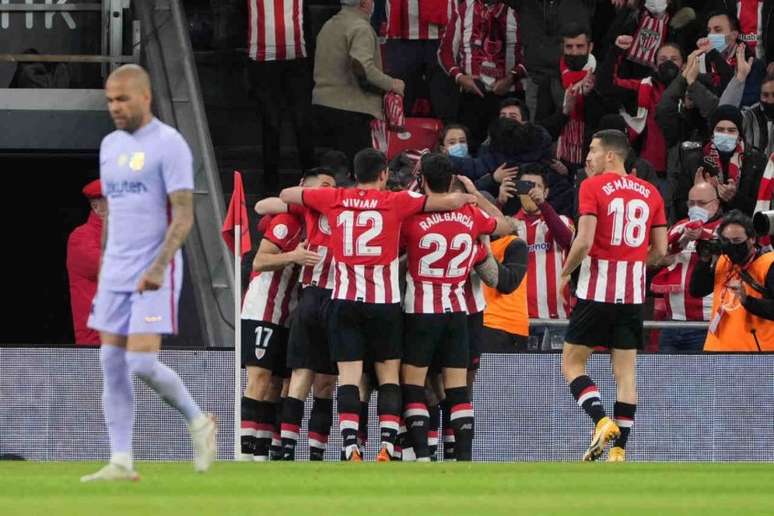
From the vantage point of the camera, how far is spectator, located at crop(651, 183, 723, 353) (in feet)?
54.5

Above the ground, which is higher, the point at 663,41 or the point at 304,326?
the point at 663,41

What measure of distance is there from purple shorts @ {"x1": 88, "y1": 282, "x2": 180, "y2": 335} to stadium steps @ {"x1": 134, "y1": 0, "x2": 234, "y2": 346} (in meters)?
7.48

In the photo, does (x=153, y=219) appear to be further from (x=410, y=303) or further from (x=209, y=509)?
(x=410, y=303)

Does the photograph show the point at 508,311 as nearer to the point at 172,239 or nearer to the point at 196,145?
the point at 196,145

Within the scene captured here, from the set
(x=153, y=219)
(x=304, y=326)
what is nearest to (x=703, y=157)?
(x=304, y=326)

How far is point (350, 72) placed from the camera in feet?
60.8

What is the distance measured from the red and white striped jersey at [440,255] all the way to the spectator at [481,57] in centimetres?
514

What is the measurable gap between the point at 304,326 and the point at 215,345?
144 inches

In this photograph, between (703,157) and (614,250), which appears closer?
(614,250)

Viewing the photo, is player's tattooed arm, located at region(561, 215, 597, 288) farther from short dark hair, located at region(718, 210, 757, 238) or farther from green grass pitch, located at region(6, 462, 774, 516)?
short dark hair, located at region(718, 210, 757, 238)

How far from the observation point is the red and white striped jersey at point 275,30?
19047mm

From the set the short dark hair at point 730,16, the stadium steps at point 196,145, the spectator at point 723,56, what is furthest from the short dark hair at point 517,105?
the stadium steps at point 196,145

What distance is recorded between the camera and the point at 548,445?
16.5 metres

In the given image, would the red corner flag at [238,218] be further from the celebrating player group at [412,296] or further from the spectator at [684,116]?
the spectator at [684,116]
